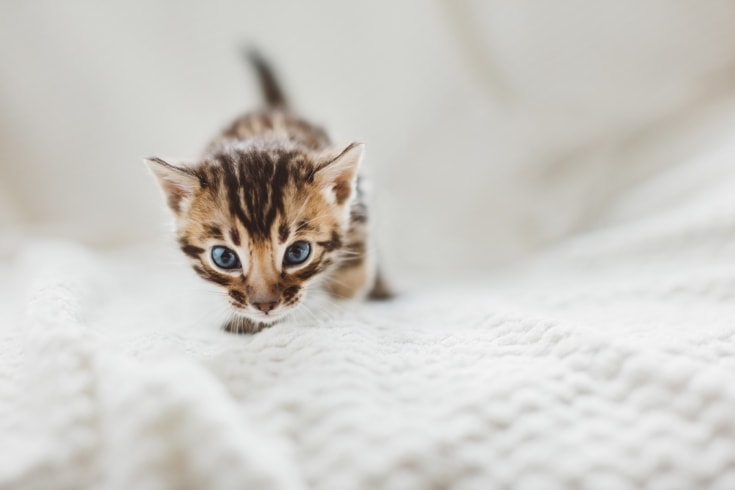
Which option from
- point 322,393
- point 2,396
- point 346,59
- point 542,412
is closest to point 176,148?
point 346,59

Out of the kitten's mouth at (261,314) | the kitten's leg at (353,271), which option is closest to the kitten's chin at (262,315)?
the kitten's mouth at (261,314)

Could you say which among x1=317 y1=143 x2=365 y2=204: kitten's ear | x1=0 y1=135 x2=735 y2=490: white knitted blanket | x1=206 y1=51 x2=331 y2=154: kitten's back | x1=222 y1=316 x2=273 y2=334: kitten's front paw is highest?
x1=206 y1=51 x2=331 y2=154: kitten's back

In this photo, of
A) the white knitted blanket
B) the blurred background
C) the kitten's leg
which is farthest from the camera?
the blurred background

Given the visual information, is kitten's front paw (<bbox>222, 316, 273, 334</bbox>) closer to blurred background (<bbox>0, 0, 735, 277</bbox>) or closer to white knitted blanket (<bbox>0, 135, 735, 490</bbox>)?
white knitted blanket (<bbox>0, 135, 735, 490</bbox>)

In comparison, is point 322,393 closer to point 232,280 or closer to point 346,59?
point 232,280

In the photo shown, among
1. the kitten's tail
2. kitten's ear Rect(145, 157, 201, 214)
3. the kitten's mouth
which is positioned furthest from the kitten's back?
the kitten's mouth

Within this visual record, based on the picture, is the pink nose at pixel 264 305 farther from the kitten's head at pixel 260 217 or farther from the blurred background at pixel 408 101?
the blurred background at pixel 408 101

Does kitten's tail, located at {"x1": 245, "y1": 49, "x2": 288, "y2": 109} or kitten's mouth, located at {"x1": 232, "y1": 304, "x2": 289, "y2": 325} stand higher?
kitten's tail, located at {"x1": 245, "y1": 49, "x2": 288, "y2": 109}
